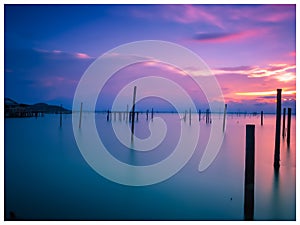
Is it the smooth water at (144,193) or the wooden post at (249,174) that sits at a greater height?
the wooden post at (249,174)

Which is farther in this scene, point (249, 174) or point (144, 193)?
point (144, 193)

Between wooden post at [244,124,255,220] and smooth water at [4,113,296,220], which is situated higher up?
wooden post at [244,124,255,220]

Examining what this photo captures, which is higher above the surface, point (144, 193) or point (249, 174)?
point (249, 174)

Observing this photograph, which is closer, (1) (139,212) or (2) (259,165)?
(1) (139,212)

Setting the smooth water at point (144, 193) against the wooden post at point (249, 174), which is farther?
the smooth water at point (144, 193)

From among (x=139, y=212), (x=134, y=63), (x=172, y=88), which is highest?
(x=134, y=63)

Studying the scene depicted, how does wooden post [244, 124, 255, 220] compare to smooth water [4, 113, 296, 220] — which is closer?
wooden post [244, 124, 255, 220]

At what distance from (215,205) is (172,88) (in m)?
5.35

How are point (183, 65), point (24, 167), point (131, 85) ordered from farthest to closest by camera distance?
1. point (131, 85)
2. point (183, 65)
3. point (24, 167)

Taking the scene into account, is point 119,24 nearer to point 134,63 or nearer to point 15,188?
point 134,63
